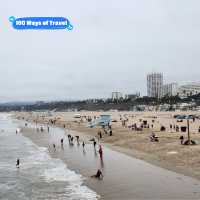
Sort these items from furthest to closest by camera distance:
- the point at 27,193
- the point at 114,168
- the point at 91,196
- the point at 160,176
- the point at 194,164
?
1. the point at 114,168
2. the point at 194,164
3. the point at 160,176
4. the point at 27,193
5. the point at 91,196

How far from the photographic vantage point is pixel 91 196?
22062 millimetres

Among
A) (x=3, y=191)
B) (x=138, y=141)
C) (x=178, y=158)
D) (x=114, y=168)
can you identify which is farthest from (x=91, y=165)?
(x=138, y=141)

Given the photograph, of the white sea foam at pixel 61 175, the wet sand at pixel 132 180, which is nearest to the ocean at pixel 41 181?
the white sea foam at pixel 61 175

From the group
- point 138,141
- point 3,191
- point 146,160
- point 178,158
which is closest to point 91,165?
point 146,160

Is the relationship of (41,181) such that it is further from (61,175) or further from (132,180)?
(132,180)

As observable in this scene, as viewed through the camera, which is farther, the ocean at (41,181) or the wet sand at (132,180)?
the ocean at (41,181)

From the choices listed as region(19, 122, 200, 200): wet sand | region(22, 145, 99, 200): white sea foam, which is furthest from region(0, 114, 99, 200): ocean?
region(19, 122, 200, 200): wet sand

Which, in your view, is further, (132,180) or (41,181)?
(41,181)

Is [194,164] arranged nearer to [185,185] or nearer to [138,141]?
[185,185]

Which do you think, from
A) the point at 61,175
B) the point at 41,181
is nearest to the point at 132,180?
the point at 61,175

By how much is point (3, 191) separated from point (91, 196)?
5.79 meters

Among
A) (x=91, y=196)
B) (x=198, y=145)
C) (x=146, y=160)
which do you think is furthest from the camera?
(x=198, y=145)

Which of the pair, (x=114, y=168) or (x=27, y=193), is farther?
(x=114, y=168)

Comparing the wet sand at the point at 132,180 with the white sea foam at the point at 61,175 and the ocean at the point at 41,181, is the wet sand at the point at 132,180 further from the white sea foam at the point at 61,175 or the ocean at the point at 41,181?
the ocean at the point at 41,181
